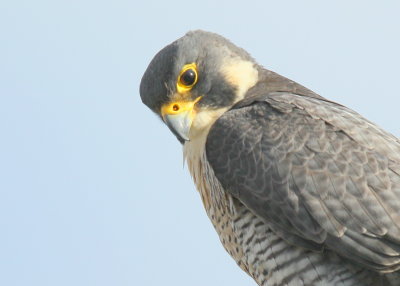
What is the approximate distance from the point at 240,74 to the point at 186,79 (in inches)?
19.4

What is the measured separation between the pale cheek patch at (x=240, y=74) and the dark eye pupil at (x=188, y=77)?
0.83 ft

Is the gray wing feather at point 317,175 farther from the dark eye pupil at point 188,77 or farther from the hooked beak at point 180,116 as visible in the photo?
the dark eye pupil at point 188,77

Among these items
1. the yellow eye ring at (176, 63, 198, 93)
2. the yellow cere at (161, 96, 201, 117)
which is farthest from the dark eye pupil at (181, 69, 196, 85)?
the yellow cere at (161, 96, 201, 117)

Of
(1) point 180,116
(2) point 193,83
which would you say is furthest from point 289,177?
(2) point 193,83

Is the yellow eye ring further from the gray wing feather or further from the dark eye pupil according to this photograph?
the gray wing feather

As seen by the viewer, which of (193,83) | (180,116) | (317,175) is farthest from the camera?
(193,83)

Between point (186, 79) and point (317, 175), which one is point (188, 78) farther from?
point (317, 175)

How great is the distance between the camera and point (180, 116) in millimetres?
6680

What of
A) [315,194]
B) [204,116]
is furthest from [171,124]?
[315,194]

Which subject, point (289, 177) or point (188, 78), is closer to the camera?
point (289, 177)

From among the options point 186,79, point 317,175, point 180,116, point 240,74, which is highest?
point 186,79

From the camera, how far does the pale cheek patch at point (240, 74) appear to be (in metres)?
6.90

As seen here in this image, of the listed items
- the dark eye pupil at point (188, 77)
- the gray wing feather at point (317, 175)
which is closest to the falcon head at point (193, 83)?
the dark eye pupil at point (188, 77)

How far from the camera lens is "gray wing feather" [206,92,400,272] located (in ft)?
18.9
